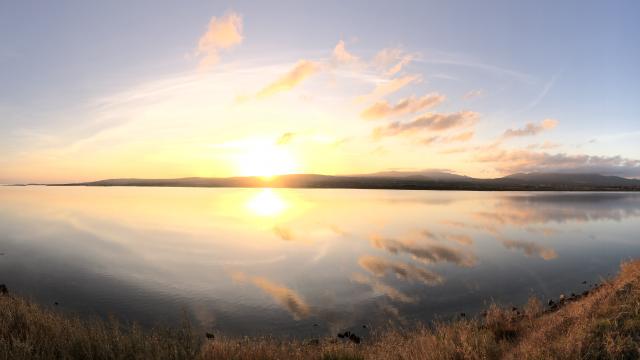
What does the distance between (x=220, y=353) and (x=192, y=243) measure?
73.0ft

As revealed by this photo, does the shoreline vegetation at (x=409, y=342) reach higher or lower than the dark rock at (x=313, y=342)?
higher

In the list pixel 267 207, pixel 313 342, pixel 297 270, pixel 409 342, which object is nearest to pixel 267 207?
pixel 267 207

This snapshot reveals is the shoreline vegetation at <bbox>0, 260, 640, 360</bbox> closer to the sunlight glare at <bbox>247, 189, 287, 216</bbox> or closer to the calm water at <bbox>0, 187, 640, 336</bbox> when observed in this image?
the calm water at <bbox>0, 187, 640, 336</bbox>

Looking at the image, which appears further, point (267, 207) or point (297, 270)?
point (267, 207)

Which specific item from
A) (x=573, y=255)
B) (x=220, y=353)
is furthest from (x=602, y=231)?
(x=220, y=353)

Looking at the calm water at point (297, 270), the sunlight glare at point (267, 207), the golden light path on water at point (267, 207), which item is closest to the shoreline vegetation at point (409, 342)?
the calm water at point (297, 270)

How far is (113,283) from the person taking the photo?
17969mm

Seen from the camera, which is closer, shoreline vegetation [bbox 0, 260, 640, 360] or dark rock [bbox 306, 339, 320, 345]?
shoreline vegetation [bbox 0, 260, 640, 360]

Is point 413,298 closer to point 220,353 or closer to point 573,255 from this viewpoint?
point 220,353

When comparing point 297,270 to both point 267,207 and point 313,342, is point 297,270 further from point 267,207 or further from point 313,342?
point 267,207

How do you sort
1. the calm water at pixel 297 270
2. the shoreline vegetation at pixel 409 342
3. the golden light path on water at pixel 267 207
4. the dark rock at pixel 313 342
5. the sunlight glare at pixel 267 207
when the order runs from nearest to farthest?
the shoreline vegetation at pixel 409 342 < the dark rock at pixel 313 342 < the calm water at pixel 297 270 < the golden light path on water at pixel 267 207 < the sunlight glare at pixel 267 207

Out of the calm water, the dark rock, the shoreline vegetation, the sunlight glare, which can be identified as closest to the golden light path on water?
the sunlight glare

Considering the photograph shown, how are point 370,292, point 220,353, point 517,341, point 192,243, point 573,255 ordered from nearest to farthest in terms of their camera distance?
point 220,353, point 517,341, point 370,292, point 573,255, point 192,243

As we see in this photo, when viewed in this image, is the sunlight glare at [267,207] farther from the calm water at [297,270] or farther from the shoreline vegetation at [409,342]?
the shoreline vegetation at [409,342]
